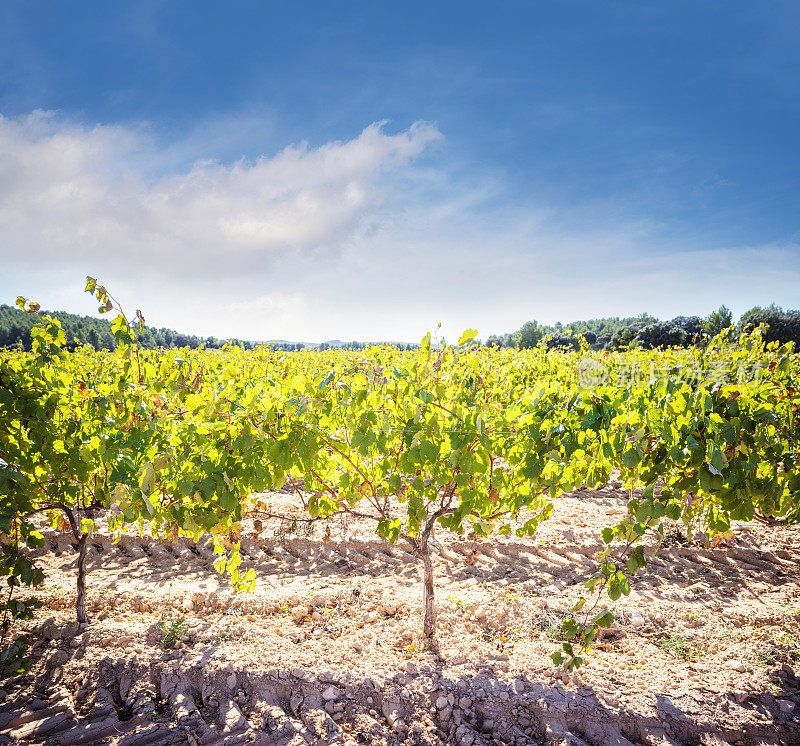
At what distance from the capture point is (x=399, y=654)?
3.27 m

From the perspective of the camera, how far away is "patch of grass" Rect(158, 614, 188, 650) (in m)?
3.31

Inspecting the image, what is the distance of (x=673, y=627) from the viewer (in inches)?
143

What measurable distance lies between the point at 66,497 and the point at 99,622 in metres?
1.17

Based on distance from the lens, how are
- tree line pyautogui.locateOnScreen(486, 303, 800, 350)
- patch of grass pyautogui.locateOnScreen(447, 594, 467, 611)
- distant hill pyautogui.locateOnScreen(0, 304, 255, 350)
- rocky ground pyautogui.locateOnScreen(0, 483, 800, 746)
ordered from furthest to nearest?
distant hill pyautogui.locateOnScreen(0, 304, 255, 350) < tree line pyautogui.locateOnScreen(486, 303, 800, 350) < patch of grass pyautogui.locateOnScreen(447, 594, 467, 611) < rocky ground pyautogui.locateOnScreen(0, 483, 800, 746)

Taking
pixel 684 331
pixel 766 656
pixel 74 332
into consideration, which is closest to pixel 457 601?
pixel 766 656

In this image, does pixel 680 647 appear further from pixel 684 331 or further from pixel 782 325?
pixel 684 331

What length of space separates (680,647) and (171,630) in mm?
4052

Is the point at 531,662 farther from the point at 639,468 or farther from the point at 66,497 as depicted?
the point at 66,497

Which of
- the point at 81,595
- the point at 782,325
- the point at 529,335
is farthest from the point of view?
the point at 529,335

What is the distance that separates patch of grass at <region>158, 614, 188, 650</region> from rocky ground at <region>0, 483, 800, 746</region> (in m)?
0.02

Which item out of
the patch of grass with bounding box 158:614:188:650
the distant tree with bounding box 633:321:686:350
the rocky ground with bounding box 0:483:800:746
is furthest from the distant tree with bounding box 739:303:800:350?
the patch of grass with bounding box 158:614:188:650

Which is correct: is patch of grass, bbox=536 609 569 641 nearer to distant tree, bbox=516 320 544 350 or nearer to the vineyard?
the vineyard

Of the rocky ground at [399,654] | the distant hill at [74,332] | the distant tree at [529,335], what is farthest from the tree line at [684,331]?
the distant hill at [74,332]

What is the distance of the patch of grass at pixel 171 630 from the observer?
3307 mm
